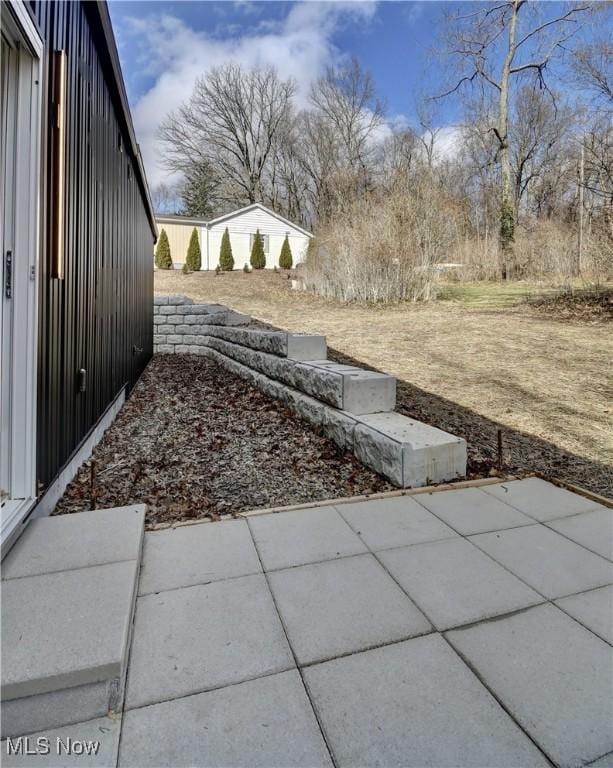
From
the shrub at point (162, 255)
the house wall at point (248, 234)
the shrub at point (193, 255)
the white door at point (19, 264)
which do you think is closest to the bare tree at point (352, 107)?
the house wall at point (248, 234)

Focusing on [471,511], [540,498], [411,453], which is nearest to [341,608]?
[471,511]

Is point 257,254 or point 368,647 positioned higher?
point 257,254

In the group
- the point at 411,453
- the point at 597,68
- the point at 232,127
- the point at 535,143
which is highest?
the point at 232,127

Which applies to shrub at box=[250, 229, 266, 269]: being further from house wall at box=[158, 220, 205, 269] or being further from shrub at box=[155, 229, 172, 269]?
shrub at box=[155, 229, 172, 269]

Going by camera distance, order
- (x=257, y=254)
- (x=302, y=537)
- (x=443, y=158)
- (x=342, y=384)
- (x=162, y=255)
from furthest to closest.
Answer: (x=443, y=158) → (x=257, y=254) → (x=162, y=255) → (x=342, y=384) → (x=302, y=537)

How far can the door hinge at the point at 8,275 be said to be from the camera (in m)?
1.78

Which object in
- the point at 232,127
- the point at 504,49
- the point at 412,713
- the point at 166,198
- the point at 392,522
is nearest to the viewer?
the point at 412,713

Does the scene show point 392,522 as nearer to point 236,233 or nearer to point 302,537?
point 302,537

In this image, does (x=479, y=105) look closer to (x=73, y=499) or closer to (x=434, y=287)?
(x=434, y=287)

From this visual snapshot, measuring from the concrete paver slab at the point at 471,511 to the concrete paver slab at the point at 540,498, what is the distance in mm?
63

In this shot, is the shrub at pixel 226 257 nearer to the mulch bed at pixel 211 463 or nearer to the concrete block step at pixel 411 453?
the mulch bed at pixel 211 463

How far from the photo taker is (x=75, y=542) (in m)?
1.76

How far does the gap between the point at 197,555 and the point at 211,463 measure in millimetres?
1126

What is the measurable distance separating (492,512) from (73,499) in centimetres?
213
